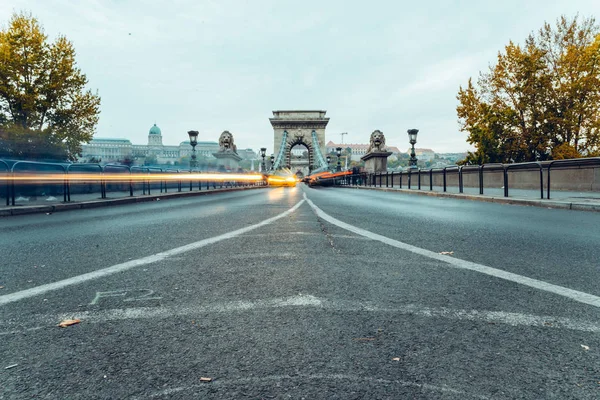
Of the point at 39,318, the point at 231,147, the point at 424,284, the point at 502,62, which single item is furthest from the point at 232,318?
the point at 231,147

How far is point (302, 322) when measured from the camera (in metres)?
2.15

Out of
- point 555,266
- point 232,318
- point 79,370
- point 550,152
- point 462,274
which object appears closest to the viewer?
point 79,370

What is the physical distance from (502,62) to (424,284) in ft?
99.5

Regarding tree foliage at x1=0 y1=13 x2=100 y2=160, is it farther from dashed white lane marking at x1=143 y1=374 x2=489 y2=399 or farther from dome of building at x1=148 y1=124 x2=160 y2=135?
dome of building at x1=148 y1=124 x2=160 y2=135

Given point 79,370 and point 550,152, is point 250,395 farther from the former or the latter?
point 550,152

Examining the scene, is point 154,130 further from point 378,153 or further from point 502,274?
point 502,274

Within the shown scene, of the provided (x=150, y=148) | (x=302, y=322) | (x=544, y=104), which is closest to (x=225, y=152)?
(x=544, y=104)

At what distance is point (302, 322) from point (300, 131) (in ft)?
259

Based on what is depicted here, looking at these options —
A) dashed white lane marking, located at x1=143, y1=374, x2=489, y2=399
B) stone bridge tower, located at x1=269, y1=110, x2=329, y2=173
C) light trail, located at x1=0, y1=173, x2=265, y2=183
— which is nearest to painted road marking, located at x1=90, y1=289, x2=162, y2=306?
dashed white lane marking, located at x1=143, y1=374, x2=489, y2=399

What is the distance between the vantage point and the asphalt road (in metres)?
1.55

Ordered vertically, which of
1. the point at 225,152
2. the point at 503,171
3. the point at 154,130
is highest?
the point at 154,130

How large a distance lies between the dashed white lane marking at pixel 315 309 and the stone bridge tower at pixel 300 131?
74.3 metres

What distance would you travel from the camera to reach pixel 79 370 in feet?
5.42

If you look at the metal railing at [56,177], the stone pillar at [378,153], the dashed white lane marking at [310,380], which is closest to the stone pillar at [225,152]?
the stone pillar at [378,153]
